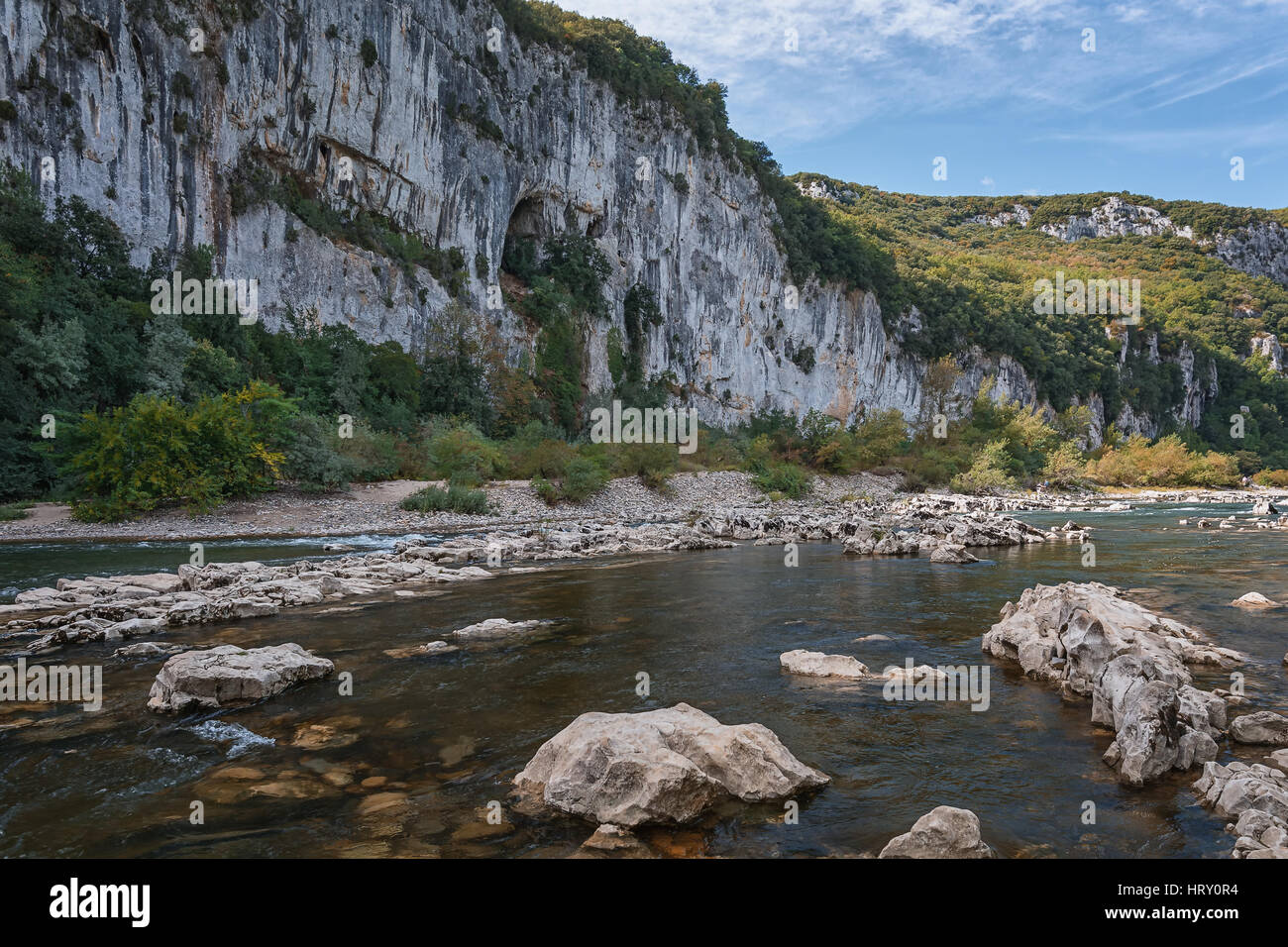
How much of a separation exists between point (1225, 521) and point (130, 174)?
1522 inches

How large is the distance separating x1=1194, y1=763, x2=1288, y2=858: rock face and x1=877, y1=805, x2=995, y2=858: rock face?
109cm

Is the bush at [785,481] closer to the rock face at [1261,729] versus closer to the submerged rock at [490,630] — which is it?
the submerged rock at [490,630]

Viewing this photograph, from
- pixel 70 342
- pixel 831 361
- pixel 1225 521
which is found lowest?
pixel 1225 521

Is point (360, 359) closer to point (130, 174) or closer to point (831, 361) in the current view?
point (130, 174)

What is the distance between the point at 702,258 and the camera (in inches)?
2029

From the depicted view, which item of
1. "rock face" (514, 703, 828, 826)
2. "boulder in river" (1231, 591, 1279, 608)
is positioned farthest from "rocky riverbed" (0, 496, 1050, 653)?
"rock face" (514, 703, 828, 826)

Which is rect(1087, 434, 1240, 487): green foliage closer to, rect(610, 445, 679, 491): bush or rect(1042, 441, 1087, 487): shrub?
rect(1042, 441, 1087, 487): shrub

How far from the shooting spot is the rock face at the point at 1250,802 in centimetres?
287

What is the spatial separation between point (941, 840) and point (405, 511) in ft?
66.9

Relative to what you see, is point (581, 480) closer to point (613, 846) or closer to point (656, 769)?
point (656, 769)

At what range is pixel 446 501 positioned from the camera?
21.7 meters

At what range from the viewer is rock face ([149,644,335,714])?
501cm

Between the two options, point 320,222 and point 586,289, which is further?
point 586,289
